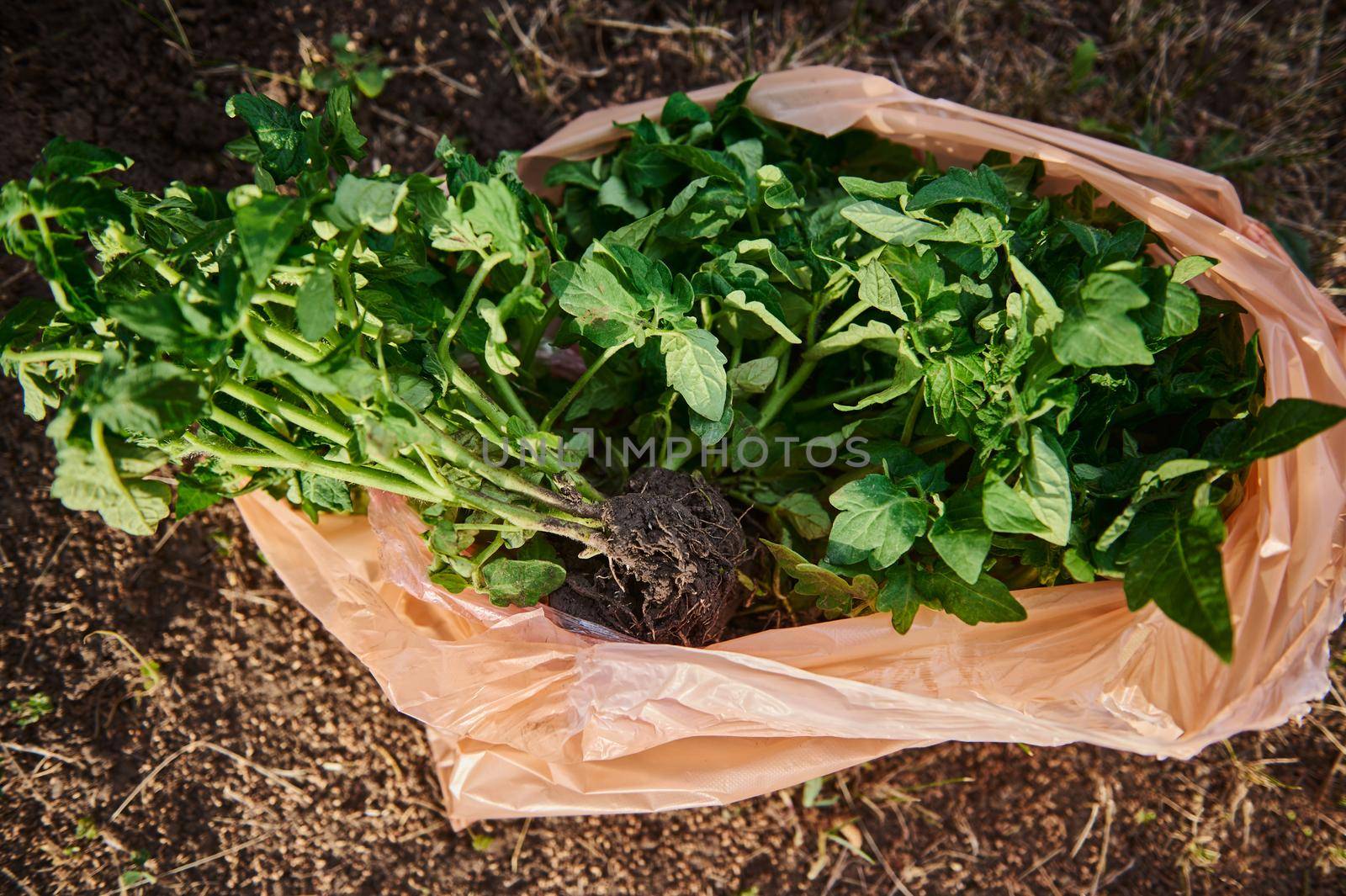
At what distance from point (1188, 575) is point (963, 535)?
0.21 m

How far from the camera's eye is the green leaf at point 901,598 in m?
1.02

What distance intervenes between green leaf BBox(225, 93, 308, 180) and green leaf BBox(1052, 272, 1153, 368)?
31.4 inches

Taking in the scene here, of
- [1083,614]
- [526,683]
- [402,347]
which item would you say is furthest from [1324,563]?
[402,347]

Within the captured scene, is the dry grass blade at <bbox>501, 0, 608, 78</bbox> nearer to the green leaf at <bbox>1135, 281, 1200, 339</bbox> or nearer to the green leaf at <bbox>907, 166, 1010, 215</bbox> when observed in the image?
the green leaf at <bbox>907, 166, 1010, 215</bbox>

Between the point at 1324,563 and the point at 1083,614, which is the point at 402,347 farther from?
the point at 1324,563

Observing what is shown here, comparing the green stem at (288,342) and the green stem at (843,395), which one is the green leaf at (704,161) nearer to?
the green stem at (843,395)

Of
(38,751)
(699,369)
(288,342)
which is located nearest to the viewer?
(288,342)

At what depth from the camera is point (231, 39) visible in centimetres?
146

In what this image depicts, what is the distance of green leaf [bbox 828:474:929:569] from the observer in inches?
37.8

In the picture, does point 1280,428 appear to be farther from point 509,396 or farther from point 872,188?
point 509,396

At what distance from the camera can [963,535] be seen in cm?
95

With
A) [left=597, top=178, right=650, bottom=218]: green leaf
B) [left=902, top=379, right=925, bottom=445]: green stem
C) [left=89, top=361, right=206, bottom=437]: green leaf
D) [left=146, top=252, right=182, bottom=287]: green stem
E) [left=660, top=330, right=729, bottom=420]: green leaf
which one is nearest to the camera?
[left=89, top=361, right=206, bottom=437]: green leaf

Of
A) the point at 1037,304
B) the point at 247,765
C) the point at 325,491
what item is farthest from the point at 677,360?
the point at 247,765

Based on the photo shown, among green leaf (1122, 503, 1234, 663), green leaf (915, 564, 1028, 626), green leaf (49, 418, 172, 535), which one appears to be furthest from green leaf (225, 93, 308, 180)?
green leaf (1122, 503, 1234, 663)
